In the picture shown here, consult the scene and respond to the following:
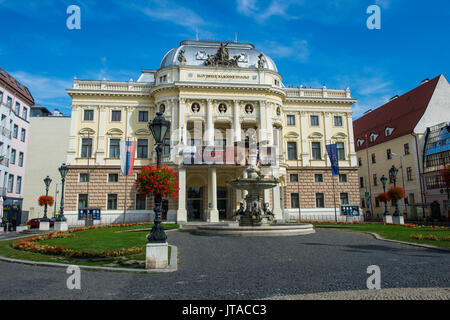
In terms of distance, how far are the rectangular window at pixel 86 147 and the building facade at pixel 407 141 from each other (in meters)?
35.7

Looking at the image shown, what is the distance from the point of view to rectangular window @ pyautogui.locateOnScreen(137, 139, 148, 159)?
132 feet

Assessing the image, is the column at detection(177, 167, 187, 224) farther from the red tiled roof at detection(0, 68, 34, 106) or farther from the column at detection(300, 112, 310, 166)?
the red tiled roof at detection(0, 68, 34, 106)

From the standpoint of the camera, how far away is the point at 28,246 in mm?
14125

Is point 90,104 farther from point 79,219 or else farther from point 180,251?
point 180,251

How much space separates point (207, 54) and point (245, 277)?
37886 mm

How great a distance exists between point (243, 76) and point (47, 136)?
38.8m

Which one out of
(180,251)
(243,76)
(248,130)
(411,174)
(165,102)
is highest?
(243,76)

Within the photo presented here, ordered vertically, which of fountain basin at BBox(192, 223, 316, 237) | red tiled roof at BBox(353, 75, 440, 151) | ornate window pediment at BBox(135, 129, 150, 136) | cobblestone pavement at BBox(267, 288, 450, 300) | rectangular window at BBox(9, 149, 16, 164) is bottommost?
cobblestone pavement at BBox(267, 288, 450, 300)

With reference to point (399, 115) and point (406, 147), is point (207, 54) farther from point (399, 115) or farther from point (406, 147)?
point (399, 115)

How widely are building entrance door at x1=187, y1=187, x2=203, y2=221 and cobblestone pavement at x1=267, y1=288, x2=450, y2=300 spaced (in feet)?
113

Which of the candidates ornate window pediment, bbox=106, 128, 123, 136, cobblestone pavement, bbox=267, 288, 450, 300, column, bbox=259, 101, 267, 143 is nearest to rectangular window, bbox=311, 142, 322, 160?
column, bbox=259, 101, 267, 143

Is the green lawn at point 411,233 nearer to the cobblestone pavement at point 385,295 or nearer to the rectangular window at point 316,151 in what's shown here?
the cobblestone pavement at point 385,295

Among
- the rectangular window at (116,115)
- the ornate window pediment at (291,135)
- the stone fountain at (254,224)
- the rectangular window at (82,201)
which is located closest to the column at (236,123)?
the ornate window pediment at (291,135)
